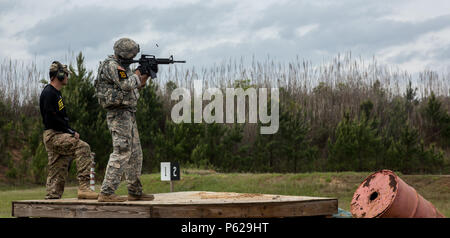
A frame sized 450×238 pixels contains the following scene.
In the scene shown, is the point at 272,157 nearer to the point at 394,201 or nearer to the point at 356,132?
the point at 356,132

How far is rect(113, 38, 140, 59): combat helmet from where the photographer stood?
710cm

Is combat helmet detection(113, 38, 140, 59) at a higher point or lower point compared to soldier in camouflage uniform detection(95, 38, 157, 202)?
higher

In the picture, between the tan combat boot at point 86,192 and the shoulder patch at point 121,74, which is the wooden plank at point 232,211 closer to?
the shoulder patch at point 121,74

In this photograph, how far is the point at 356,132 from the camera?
841 inches

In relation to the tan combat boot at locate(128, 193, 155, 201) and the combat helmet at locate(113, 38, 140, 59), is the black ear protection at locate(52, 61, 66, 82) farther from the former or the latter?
the tan combat boot at locate(128, 193, 155, 201)

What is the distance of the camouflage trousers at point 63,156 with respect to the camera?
805cm

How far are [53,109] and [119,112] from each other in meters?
1.41

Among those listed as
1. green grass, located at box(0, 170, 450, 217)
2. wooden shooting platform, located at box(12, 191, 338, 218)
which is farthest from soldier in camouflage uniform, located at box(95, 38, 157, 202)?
green grass, located at box(0, 170, 450, 217)

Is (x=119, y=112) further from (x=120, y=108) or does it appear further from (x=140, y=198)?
(x=140, y=198)

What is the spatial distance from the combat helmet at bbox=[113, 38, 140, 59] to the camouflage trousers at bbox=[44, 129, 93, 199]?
1666mm

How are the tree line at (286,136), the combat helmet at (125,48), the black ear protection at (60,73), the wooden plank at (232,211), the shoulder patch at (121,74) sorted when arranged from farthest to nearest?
the tree line at (286,136) → the black ear protection at (60,73) → the combat helmet at (125,48) → the shoulder patch at (121,74) → the wooden plank at (232,211)

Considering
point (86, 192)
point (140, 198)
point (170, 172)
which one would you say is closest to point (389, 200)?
point (140, 198)

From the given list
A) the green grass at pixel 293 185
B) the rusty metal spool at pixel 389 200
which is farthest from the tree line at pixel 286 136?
the rusty metal spool at pixel 389 200
